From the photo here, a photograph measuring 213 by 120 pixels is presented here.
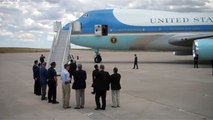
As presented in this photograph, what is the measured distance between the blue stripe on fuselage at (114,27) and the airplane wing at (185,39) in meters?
0.84

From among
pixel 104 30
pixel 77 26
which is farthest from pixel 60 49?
pixel 104 30

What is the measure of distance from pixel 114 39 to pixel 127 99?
1907 cm

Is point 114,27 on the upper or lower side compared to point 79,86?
upper

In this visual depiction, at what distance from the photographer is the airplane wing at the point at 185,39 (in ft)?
93.0

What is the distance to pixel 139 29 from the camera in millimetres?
30297

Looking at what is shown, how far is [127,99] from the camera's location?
11.8 m

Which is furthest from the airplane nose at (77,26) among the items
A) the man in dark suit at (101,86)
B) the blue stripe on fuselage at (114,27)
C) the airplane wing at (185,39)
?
the man in dark suit at (101,86)

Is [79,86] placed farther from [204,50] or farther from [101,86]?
[204,50]

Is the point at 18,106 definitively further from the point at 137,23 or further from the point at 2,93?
the point at 137,23

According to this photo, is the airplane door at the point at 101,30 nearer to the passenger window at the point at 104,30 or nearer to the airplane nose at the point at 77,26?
the passenger window at the point at 104,30

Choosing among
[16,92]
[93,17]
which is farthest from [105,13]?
[16,92]

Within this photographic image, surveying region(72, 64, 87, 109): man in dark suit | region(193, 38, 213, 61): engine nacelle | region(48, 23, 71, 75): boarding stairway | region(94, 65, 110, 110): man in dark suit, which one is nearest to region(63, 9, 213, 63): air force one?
region(48, 23, 71, 75): boarding stairway

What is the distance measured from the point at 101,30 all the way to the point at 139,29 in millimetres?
3671

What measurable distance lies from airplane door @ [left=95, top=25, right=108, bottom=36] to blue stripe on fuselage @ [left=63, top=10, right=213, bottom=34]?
1.03ft
